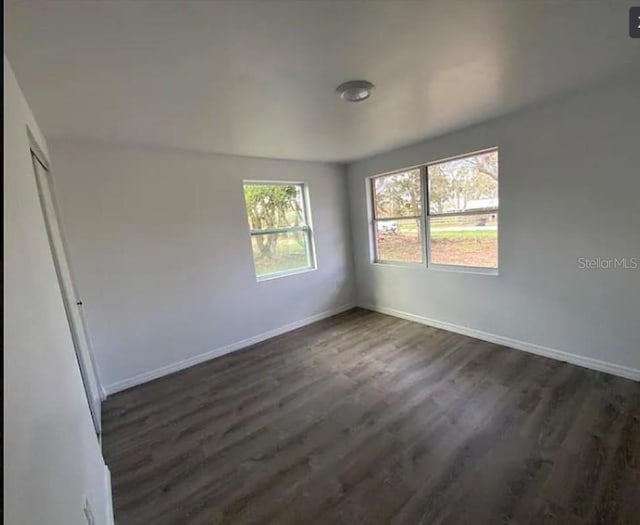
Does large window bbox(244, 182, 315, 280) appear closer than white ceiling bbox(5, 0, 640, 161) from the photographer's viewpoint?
No

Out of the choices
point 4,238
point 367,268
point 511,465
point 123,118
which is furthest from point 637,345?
point 123,118

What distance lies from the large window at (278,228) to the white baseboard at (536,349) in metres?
1.65

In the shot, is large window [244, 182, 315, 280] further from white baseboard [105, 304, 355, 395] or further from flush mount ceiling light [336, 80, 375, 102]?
flush mount ceiling light [336, 80, 375, 102]

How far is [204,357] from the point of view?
3443 mm

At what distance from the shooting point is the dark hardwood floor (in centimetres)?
158

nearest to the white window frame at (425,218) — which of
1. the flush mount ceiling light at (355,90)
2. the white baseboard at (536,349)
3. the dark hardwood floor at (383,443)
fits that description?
the white baseboard at (536,349)

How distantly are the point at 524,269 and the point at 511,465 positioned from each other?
1.84 meters

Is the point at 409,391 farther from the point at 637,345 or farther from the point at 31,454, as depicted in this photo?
the point at 31,454

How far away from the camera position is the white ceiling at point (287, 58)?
1257 mm

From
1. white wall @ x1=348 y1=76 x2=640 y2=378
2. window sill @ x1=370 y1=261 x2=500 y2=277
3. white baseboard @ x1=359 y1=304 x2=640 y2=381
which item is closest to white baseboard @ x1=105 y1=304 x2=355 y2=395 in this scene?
window sill @ x1=370 y1=261 x2=500 y2=277

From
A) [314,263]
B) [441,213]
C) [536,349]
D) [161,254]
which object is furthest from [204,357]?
[536,349]

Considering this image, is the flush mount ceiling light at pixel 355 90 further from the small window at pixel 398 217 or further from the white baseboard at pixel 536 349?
the white baseboard at pixel 536 349

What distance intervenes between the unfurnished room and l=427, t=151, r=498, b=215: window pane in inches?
1.1

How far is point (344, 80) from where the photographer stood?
1876 mm
